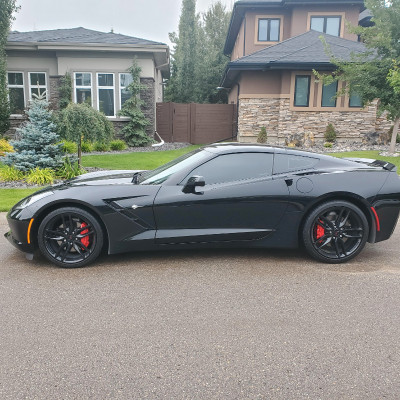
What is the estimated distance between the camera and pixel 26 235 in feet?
14.7

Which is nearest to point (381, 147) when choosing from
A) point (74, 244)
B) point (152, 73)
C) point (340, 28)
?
point (340, 28)

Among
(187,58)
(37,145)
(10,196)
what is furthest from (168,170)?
(187,58)

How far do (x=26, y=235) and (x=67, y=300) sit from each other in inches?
45.0

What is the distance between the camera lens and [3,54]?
689 inches

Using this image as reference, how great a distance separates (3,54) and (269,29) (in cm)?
1401

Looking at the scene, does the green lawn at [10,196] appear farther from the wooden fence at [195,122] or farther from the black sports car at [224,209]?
the wooden fence at [195,122]

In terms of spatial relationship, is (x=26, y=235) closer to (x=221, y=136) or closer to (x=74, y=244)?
(x=74, y=244)

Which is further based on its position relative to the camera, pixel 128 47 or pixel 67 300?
pixel 128 47

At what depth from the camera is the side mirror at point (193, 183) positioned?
15.0ft

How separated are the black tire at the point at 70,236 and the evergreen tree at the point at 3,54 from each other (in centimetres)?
1397

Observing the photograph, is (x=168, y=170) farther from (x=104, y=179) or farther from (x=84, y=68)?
(x=84, y=68)

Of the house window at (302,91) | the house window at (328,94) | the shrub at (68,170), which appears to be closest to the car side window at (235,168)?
the shrub at (68,170)

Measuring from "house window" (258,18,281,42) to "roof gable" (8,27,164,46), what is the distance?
713cm

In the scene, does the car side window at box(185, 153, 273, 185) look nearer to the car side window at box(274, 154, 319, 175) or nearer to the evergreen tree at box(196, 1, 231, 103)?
the car side window at box(274, 154, 319, 175)
